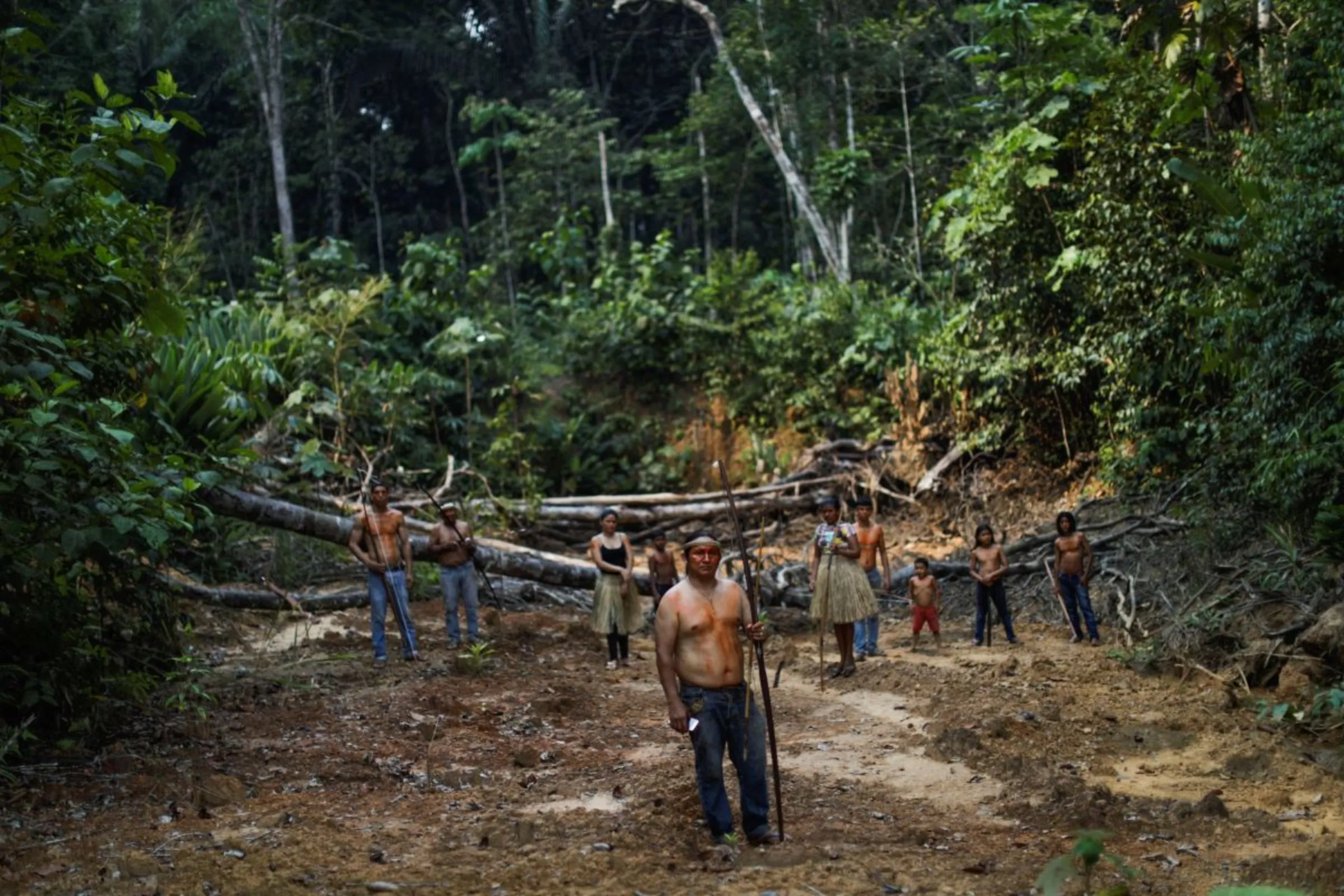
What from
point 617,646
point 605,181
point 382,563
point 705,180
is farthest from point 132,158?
point 705,180

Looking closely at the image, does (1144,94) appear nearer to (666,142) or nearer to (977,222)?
(977,222)

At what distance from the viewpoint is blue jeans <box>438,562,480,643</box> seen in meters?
11.6

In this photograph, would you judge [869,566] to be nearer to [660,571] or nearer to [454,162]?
[660,571]

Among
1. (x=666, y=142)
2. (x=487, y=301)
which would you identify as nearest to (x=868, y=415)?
(x=487, y=301)

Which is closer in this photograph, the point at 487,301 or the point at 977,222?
the point at 977,222

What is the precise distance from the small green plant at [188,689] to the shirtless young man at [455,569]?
8.04 ft

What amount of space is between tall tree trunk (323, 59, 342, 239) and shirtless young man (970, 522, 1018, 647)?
79.8ft

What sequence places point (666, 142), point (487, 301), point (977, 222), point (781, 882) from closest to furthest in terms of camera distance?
point (781, 882), point (977, 222), point (487, 301), point (666, 142)

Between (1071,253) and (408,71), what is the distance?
81.0 ft

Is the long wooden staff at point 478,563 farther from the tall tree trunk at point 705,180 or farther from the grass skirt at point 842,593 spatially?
the tall tree trunk at point 705,180

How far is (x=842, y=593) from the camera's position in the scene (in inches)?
410

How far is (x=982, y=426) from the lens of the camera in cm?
1712

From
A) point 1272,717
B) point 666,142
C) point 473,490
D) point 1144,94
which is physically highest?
point 666,142

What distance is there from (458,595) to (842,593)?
3.64m
